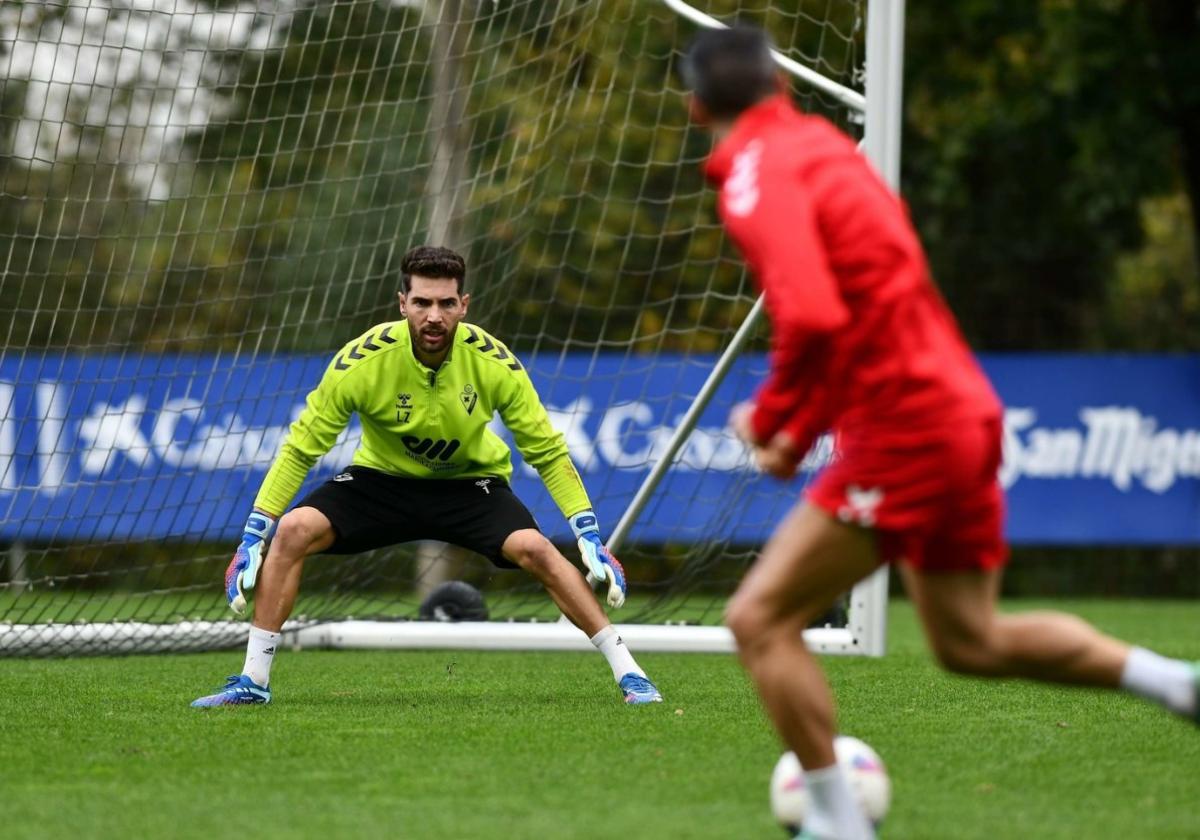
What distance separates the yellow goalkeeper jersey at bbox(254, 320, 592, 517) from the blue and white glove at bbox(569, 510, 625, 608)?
0.07 metres

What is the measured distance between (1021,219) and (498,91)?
26.1 ft

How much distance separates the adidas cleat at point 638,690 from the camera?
6766 mm

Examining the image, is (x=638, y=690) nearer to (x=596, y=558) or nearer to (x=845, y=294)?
(x=596, y=558)

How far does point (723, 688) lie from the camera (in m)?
7.32

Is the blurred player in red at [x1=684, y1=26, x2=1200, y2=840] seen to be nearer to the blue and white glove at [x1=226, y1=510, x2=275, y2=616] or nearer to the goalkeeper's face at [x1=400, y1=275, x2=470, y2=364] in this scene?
the goalkeeper's face at [x1=400, y1=275, x2=470, y2=364]

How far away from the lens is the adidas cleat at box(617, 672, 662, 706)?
677 centimetres

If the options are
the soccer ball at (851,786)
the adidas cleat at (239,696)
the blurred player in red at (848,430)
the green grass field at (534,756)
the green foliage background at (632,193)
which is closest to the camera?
the blurred player in red at (848,430)

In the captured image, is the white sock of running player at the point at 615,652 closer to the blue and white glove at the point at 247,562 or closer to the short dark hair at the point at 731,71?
the blue and white glove at the point at 247,562

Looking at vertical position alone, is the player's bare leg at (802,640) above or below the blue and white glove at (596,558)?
above

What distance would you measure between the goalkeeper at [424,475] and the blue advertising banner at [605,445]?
7.13 ft

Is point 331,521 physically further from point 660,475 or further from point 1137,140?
point 1137,140

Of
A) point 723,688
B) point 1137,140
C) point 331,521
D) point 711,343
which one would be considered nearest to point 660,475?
point 723,688

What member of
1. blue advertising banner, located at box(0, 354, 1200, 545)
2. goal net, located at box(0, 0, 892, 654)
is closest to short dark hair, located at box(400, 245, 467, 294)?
goal net, located at box(0, 0, 892, 654)

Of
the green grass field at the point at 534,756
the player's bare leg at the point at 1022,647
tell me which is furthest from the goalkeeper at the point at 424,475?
the player's bare leg at the point at 1022,647
